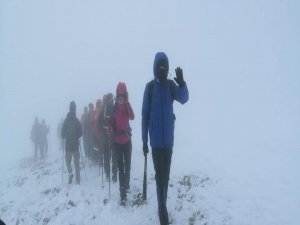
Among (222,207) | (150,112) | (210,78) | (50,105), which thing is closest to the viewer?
(150,112)

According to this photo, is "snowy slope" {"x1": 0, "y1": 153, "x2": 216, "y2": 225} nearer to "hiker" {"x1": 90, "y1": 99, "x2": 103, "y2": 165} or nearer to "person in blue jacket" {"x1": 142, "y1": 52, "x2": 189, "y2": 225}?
"hiker" {"x1": 90, "y1": 99, "x2": 103, "y2": 165}

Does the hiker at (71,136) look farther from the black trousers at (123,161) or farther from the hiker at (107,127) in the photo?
the black trousers at (123,161)

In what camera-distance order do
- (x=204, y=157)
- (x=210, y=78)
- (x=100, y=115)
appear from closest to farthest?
(x=100, y=115)
(x=204, y=157)
(x=210, y=78)

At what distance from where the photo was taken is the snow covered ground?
9.37 m

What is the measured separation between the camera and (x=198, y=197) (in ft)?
35.2

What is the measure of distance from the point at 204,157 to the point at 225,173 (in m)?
3.79

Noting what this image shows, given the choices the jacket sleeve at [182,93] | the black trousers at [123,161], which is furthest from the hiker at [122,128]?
the jacket sleeve at [182,93]

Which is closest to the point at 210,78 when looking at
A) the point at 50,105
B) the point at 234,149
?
the point at 50,105

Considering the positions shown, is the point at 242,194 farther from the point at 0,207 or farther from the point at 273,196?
the point at 0,207

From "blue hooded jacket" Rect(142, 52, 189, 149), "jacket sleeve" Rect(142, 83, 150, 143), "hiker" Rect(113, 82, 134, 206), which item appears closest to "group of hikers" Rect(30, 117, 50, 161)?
"hiker" Rect(113, 82, 134, 206)

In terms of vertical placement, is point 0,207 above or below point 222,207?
below

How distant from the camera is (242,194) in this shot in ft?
33.6

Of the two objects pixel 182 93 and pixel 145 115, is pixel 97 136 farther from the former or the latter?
pixel 182 93

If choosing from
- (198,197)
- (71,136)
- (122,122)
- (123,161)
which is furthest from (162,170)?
(71,136)
